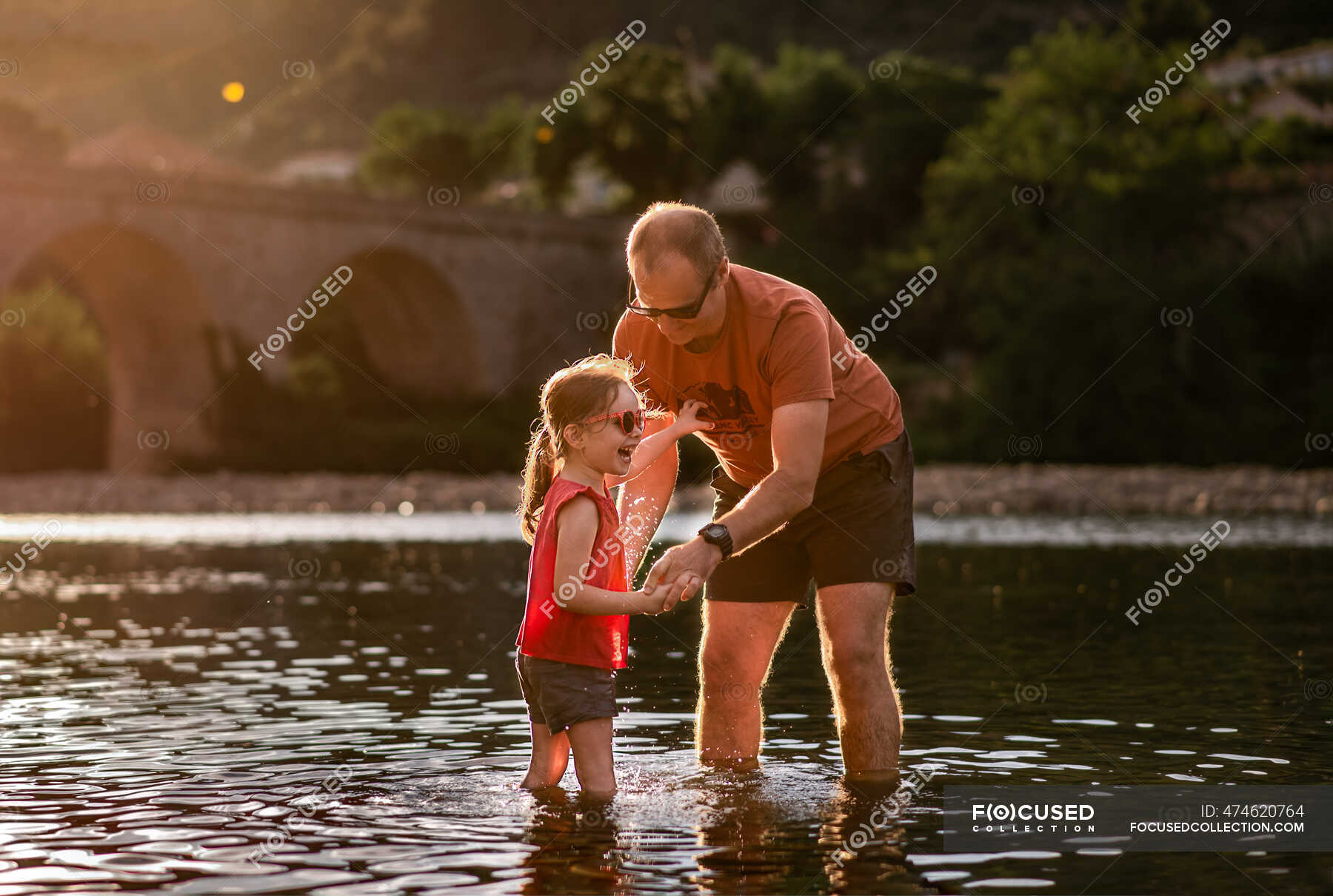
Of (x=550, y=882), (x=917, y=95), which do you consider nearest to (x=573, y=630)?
(x=550, y=882)

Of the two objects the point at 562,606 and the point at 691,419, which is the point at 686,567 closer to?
the point at 562,606

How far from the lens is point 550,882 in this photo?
4855 millimetres

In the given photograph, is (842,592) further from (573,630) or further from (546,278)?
(546,278)

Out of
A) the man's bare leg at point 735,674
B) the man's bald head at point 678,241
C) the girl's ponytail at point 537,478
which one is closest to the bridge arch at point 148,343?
the man's bare leg at point 735,674

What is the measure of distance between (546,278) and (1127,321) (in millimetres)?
20224

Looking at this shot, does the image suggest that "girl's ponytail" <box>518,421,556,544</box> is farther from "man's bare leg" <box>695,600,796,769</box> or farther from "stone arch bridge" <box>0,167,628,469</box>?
"stone arch bridge" <box>0,167,628,469</box>

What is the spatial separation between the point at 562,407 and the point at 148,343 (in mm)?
41885

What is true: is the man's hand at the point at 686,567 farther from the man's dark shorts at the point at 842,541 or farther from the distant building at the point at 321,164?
the distant building at the point at 321,164

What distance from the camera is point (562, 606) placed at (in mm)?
5656

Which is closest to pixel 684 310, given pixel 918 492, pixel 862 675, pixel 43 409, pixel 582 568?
pixel 582 568

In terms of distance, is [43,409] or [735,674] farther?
[43,409]

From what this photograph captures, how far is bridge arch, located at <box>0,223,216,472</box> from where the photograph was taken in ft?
140

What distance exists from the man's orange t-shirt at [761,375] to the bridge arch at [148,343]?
37248mm

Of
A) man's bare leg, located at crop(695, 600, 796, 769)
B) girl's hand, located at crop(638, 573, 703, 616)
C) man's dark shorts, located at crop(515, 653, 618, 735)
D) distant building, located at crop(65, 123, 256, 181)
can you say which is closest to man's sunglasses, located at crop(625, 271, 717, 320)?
girl's hand, located at crop(638, 573, 703, 616)
